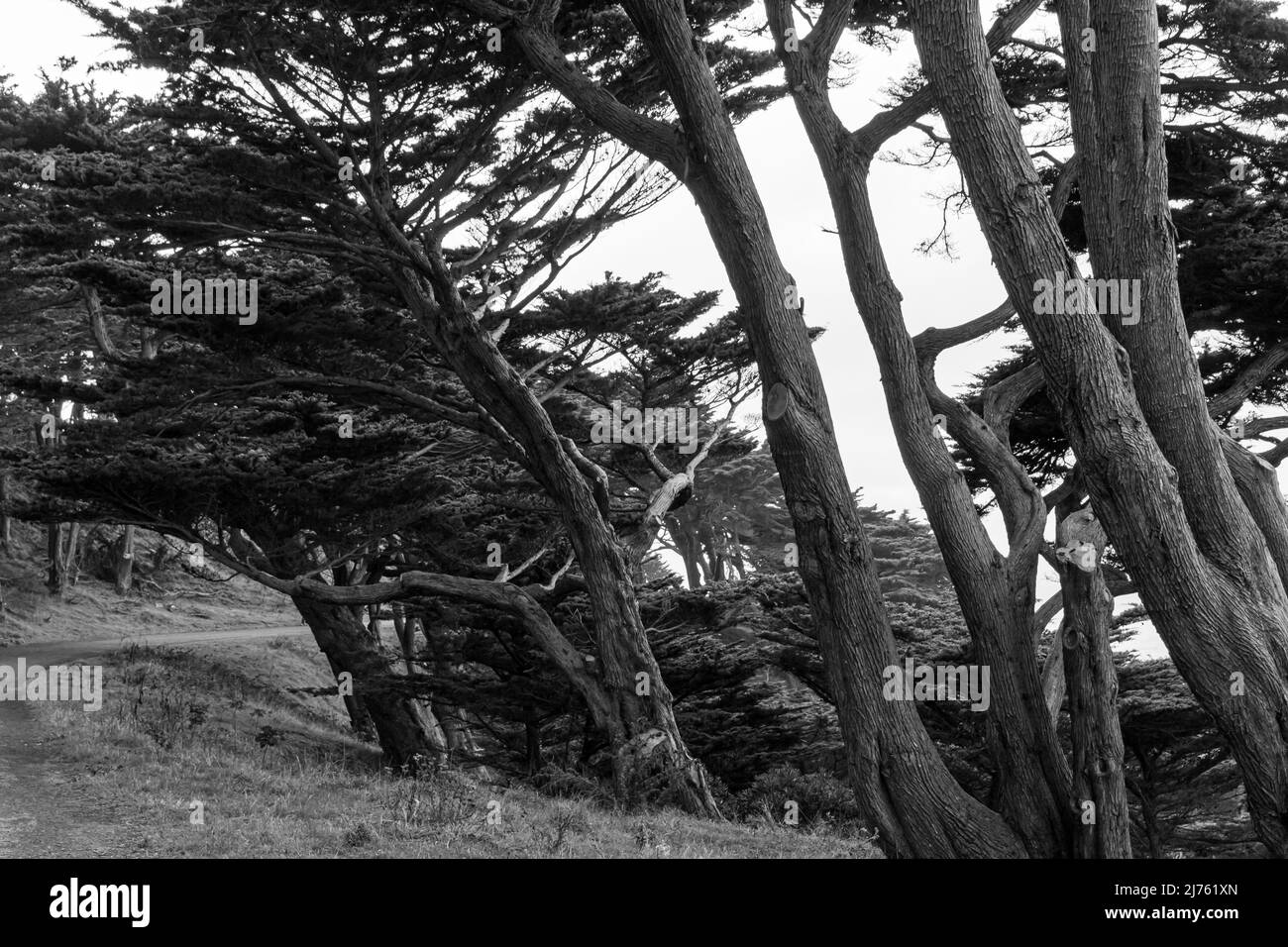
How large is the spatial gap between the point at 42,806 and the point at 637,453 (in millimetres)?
7796

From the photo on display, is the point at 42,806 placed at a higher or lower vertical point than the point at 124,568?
lower

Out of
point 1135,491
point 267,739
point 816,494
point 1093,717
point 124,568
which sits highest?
point 124,568

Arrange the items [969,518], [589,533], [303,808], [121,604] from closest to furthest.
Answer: [969,518]
[303,808]
[589,533]
[121,604]

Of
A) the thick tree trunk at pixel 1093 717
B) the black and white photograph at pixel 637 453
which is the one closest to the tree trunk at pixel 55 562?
the black and white photograph at pixel 637 453

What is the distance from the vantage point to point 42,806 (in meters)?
7.35

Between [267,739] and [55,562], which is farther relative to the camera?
[55,562]

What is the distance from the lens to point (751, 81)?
10.4 metres

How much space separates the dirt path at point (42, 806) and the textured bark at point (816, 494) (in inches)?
154

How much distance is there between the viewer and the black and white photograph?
5.25 meters

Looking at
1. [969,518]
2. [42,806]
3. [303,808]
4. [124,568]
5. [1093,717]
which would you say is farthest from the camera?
[124,568]

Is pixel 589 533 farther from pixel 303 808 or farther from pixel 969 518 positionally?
pixel 969 518

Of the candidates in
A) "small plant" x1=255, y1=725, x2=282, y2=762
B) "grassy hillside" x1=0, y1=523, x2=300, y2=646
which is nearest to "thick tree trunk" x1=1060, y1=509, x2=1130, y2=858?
"small plant" x1=255, y1=725, x2=282, y2=762

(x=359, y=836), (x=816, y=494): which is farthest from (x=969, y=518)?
(x=359, y=836)

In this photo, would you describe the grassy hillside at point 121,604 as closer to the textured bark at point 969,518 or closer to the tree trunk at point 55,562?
the tree trunk at point 55,562
